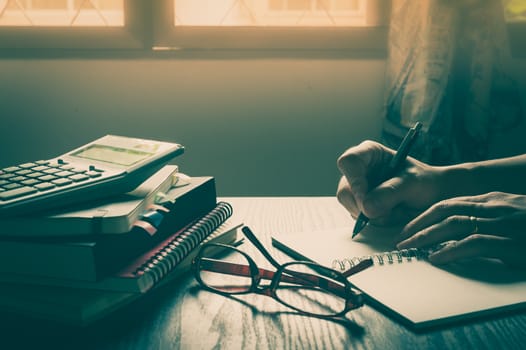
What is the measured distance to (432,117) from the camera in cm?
127

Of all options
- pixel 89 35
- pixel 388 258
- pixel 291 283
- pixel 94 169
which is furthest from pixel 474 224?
pixel 89 35

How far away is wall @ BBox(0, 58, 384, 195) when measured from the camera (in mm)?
1499

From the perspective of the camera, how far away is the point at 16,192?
0.48m

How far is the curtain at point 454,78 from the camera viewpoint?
1.26 m

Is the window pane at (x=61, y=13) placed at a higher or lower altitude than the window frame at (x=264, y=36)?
higher

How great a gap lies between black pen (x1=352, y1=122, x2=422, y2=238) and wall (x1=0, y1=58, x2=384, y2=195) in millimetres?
806

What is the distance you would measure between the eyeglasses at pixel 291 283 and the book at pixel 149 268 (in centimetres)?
2

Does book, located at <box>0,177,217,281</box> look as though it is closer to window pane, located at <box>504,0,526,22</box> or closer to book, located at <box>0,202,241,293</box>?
book, located at <box>0,202,241,293</box>

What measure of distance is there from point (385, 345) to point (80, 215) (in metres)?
0.29

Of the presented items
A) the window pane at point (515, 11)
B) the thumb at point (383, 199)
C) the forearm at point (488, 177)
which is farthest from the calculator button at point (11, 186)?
the window pane at point (515, 11)

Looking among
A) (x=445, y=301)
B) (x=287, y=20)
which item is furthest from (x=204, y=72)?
(x=445, y=301)

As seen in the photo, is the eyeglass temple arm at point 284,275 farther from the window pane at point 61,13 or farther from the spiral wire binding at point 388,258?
the window pane at point 61,13

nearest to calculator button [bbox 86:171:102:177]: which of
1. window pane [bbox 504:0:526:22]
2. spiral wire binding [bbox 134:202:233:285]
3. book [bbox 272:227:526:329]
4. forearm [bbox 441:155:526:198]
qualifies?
spiral wire binding [bbox 134:202:233:285]

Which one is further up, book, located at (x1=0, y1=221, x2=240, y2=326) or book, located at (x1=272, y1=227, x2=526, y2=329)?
book, located at (x1=0, y1=221, x2=240, y2=326)
